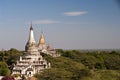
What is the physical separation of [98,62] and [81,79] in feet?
46.9

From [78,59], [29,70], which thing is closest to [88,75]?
[29,70]

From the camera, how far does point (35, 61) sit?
90.7ft

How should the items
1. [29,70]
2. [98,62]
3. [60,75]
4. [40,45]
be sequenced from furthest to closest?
[40,45]
[98,62]
[29,70]
[60,75]

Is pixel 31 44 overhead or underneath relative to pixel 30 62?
overhead

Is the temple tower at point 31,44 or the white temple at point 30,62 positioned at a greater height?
the temple tower at point 31,44

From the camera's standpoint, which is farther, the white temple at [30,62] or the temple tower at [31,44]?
the temple tower at [31,44]

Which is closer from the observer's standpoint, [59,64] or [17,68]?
[17,68]

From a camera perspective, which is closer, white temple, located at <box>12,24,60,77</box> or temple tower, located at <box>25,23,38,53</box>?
white temple, located at <box>12,24,60,77</box>

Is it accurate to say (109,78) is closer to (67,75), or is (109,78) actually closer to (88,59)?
(67,75)

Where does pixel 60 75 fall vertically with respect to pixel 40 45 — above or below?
below

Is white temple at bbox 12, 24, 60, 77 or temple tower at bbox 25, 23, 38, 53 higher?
temple tower at bbox 25, 23, 38, 53

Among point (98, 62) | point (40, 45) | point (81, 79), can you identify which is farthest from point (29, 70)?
point (40, 45)

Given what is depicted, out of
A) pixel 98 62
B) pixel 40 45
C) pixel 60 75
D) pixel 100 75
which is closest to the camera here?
pixel 60 75

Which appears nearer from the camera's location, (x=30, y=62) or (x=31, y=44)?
(x=30, y=62)
